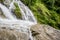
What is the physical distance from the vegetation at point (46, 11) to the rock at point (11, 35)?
6.01 metres

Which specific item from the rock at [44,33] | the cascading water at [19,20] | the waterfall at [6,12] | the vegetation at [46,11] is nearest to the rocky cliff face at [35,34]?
the rock at [44,33]

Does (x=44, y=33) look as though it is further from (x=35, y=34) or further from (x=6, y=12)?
(x=6, y=12)

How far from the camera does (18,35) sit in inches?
417

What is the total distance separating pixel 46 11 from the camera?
18422 mm

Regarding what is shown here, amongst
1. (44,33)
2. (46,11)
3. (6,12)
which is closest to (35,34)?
(44,33)

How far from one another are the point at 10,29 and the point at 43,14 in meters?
7.11

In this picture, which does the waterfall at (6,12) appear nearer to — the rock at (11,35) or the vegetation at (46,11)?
the rock at (11,35)

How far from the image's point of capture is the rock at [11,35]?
10.2m

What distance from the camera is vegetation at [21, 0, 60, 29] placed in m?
17.2

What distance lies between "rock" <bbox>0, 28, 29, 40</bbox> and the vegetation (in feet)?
19.7

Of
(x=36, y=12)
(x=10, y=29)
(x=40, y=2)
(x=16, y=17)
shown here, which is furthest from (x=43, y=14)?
(x=10, y=29)

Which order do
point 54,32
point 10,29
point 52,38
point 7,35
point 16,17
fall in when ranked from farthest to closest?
1. point 16,17
2. point 54,32
3. point 52,38
4. point 10,29
5. point 7,35

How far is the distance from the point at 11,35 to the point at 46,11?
849 cm

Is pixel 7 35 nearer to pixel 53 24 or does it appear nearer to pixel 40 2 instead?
pixel 53 24
